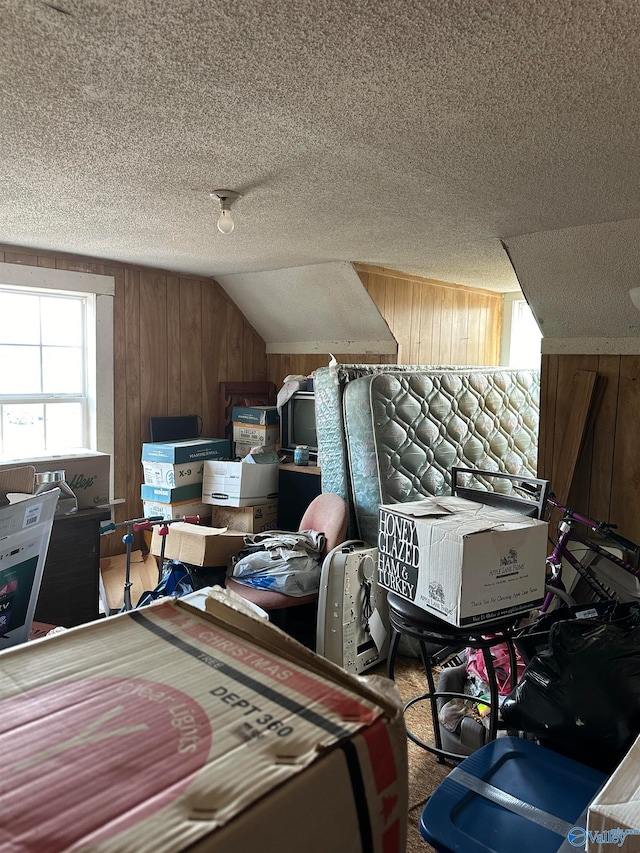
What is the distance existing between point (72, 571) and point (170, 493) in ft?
5.74

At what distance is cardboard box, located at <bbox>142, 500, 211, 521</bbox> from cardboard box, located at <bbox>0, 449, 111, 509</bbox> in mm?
1693

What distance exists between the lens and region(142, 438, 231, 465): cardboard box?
13.5 feet

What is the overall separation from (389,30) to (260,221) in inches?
67.8

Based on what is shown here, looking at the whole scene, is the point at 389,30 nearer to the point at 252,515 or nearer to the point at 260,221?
the point at 260,221

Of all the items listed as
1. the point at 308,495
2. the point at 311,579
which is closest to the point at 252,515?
the point at 308,495

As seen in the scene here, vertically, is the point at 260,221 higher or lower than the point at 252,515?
higher

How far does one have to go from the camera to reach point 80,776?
475 mm

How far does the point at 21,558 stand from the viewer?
1201mm

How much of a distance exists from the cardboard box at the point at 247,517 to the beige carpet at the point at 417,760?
4.51 feet

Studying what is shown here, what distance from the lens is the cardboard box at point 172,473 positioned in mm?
4098

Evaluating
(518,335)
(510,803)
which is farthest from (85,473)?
(518,335)

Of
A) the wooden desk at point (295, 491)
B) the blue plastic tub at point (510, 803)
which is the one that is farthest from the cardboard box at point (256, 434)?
the blue plastic tub at point (510, 803)

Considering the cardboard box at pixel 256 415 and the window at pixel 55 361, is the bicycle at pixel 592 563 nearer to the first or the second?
the cardboard box at pixel 256 415

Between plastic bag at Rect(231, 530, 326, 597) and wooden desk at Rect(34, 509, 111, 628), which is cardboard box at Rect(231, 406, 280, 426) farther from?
wooden desk at Rect(34, 509, 111, 628)
